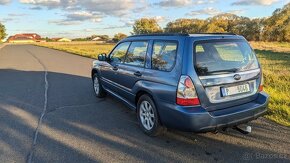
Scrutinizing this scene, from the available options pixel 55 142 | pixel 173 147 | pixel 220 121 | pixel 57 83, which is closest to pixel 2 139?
pixel 55 142

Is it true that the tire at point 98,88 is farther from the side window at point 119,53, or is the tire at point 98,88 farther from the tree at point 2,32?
the tree at point 2,32

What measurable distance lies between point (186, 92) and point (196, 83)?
179 millimetres

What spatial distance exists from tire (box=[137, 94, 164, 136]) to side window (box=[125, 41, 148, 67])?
0.63 metres

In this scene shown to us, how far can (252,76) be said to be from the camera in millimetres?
4367

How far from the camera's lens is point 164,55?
4.36 metres

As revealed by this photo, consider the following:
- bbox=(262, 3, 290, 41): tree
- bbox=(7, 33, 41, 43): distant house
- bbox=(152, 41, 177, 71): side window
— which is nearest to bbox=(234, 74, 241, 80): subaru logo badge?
bbox=(152, 41, 177, 71): side window

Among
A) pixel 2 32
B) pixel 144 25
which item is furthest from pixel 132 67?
pixel 2 32

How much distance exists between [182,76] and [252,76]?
48.2 inches

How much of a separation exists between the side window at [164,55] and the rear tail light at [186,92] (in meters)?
0.36

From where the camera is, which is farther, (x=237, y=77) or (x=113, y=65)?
(x=113, y=65)

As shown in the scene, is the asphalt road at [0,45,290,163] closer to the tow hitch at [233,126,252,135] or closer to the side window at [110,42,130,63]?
the tow hitch at [233,126,252,135]

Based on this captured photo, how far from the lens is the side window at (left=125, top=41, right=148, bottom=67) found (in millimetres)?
4895

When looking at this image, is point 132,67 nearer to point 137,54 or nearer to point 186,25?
point 137,54

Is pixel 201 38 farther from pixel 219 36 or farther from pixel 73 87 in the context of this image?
pixel 73 87
